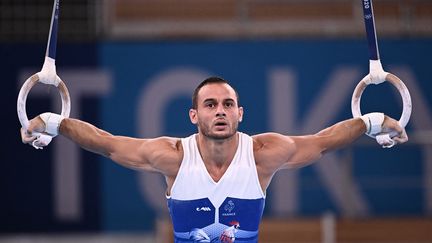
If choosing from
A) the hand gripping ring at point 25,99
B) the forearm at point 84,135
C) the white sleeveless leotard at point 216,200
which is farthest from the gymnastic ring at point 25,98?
the white sleeveless leotard at point 216,200

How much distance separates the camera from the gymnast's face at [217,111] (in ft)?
18.7

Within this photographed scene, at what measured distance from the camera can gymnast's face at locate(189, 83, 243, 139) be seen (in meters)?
5.71

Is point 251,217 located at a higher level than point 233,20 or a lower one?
lower

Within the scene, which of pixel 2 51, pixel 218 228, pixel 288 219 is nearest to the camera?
pixel 218 228

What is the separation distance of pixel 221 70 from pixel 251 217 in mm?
4499

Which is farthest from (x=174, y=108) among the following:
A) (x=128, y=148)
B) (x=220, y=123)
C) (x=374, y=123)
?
(x=220, y=123)

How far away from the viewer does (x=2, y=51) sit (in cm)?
1017

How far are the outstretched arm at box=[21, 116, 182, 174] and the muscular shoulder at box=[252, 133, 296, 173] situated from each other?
1.58 feet

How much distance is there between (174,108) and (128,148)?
14.5 feet

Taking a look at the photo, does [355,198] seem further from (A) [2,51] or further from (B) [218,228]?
(B) [218,228]

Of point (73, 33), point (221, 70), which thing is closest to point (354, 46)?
point (221, 70)

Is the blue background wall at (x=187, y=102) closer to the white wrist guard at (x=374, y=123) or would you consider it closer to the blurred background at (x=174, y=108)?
the blurred background at (x=174, y=108)

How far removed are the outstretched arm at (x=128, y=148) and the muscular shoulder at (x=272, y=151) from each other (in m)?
0.48

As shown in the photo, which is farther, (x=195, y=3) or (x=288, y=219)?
(x=195, y=3)
